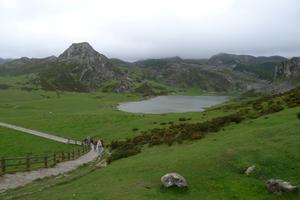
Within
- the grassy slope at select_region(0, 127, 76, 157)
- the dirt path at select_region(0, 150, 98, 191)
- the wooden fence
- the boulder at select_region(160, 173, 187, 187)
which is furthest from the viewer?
the grassy slope at select_region(0, 127, 76, 157)

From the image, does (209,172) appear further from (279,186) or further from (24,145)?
(24,145)

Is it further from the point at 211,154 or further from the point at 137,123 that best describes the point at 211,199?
the point at 137,123

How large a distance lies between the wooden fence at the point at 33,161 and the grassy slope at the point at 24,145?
6984 mm

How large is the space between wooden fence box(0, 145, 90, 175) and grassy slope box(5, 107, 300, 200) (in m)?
8.74

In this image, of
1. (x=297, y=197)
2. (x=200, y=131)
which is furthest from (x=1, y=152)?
(x=297, y=197)

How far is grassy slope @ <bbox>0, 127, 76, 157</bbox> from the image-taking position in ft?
233

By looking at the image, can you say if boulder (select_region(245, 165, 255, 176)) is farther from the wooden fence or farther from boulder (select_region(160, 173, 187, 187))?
the wooden fence

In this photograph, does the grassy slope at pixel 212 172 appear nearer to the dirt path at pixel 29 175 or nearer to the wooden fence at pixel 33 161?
the dirt path at pixel 29 175

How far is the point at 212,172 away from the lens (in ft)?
104

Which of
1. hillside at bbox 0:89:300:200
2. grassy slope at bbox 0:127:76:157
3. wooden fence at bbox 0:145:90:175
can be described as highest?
hillside at bbox 0:89:300:200

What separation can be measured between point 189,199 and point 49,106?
6316 inches

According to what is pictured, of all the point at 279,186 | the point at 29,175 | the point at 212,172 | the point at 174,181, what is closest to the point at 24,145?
the point at 29,175

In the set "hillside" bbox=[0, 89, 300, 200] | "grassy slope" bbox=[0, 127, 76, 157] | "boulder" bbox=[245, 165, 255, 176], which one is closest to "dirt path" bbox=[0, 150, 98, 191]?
"hillside" bbox=[0, 89, 300, 200]

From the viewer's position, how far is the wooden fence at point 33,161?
41253mm
